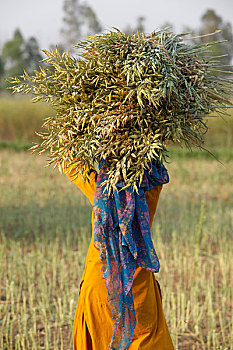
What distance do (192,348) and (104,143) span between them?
5.67 feet

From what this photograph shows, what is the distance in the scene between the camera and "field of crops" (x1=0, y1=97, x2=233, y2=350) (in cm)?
315

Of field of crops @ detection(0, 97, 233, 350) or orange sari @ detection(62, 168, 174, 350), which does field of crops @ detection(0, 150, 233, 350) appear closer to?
field of crops @ detection(0, 97, 233, 350)

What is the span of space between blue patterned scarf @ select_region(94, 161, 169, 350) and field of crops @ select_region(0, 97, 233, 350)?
27cm

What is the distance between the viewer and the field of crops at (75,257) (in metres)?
3.15

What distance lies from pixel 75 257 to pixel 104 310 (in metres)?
2.26

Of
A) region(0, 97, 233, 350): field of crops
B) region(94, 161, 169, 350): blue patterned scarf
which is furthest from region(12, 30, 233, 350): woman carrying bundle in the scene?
region(0, 97, 233, 350): field of crops

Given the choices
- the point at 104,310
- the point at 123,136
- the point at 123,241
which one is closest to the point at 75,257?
the point at 104,310

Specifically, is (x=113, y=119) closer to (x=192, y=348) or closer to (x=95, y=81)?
(x=95, y=81)

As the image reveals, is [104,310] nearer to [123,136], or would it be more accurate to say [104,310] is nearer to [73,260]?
[123,136]

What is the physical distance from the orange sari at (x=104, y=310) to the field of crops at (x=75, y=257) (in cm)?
45

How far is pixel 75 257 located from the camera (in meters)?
4.36

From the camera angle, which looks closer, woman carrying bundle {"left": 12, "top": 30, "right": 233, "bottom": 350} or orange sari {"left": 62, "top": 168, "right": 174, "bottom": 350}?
woman carrying bundle {"left": 12, "top": 30, "right": 233, "bottom": 350}

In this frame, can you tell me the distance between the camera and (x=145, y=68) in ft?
6.32

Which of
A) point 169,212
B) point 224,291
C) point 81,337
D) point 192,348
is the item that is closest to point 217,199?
point 169,212
